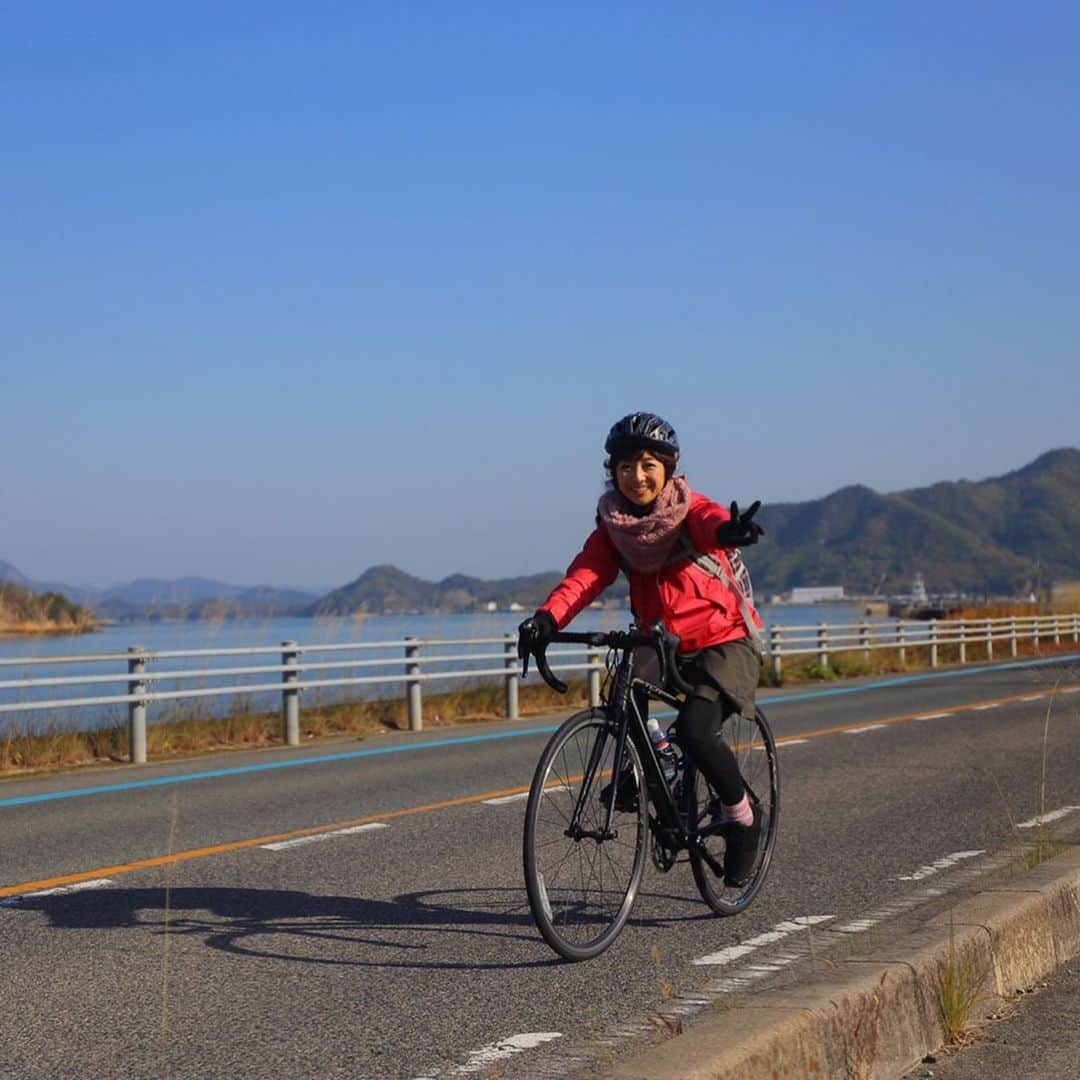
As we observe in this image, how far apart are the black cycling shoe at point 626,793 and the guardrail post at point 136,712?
9712 mm

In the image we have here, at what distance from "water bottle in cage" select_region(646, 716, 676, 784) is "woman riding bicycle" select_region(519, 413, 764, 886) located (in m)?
0.06

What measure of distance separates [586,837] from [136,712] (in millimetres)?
9996

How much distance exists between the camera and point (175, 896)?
7.46m

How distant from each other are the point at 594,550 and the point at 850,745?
9179mm

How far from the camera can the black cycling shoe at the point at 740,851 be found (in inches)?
254

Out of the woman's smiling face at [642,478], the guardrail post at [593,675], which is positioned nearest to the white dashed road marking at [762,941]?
the woman's smiling face at [642,478]

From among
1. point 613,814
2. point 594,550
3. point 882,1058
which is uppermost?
point 594,550

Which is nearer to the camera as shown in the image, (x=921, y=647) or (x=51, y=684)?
(x=51, y=684)

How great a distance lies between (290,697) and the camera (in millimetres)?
16938

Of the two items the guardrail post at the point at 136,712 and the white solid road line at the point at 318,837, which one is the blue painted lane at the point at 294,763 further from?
the white solid road line at the point at 318,837

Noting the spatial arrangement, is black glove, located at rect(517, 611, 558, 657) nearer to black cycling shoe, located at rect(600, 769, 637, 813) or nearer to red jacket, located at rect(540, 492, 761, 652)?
Result: red jacket, located at rect(540, 492, 761, 652)

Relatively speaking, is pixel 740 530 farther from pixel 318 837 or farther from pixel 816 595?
pixel 816 595

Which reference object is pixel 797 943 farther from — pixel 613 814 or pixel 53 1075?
pixel 53 1075

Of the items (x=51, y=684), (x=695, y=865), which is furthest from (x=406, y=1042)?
(x=51, y=684)
